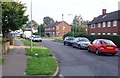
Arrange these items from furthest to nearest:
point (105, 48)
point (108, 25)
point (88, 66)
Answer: point (108, 25) < point (105, 48) < point (88, 66)

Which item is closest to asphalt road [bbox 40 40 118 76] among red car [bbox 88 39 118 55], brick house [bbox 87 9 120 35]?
red car [bbox 88 39 118 55]

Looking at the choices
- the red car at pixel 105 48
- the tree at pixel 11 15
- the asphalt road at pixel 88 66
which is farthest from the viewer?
the red car at pixel 105 48

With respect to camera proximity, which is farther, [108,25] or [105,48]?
[108,25]

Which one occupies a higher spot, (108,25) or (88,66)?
(108,25)

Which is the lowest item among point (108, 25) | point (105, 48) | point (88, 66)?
point (88, 66)

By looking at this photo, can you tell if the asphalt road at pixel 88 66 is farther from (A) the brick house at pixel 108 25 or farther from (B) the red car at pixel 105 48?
(A) the brick house at pixel 108 25

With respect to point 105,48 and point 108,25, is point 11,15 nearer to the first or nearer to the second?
point 105,48

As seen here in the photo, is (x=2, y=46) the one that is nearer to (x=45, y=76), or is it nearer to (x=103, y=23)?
(x=45, y=76)

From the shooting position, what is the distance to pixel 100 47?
21.5m

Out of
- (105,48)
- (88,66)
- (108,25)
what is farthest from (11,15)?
(108,25)

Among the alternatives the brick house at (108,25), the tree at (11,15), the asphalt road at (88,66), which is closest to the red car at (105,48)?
the asphalt road at (88,66)

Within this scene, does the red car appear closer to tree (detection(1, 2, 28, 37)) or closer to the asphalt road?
the asphalt road

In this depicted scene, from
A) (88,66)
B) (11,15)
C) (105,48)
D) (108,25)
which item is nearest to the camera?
(88,66)

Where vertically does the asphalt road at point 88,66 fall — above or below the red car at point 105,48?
below
